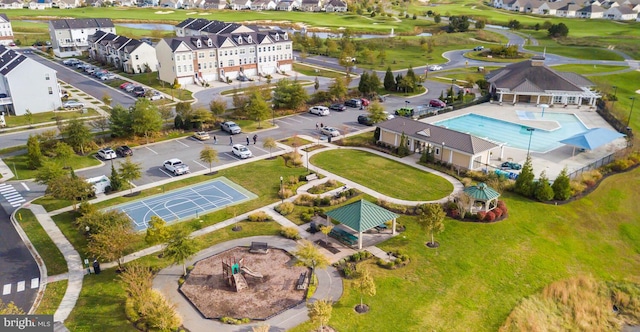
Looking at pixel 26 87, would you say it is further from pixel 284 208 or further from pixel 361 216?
pixel 361 216

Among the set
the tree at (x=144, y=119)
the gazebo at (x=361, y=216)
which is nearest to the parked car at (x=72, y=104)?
the tree at (x=144, y=119)

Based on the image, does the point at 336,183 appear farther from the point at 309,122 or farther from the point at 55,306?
the point at 55,306

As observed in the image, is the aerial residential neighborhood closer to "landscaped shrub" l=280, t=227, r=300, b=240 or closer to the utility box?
"landscaped shrub" l=280, t=227, r=300, b=240

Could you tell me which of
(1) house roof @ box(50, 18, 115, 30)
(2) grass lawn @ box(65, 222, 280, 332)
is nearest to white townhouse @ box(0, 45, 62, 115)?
(2) grass lawn @ box(65, 222, 280, 332)

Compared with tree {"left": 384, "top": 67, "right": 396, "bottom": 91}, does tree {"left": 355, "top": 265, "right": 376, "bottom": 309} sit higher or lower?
lower

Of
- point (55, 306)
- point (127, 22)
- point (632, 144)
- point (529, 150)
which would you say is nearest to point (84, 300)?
point (55, 306)

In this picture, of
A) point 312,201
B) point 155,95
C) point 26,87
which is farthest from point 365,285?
point 26,87

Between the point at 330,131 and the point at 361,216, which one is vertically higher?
the point at 361,216

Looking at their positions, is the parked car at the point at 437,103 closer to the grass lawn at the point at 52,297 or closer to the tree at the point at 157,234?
the tree at the point at 157,234
